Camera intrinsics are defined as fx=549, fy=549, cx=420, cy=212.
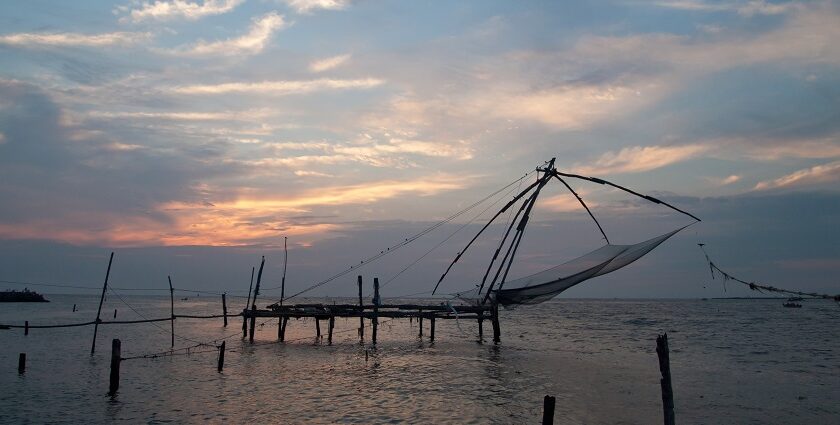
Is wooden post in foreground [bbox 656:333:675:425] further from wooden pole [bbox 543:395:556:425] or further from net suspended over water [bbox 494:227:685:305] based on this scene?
net suspended over water [bbox 494:227:685:305]

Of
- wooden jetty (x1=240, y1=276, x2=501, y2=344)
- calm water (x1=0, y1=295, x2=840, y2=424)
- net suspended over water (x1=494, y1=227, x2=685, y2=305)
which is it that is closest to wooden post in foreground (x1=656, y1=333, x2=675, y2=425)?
calm water (x1=0, y1=295, x2=840, y2=424)

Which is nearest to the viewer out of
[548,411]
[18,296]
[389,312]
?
[548,411]

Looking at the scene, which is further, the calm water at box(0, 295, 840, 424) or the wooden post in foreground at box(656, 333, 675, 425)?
the calm water at box(0, 295, 840, 424)

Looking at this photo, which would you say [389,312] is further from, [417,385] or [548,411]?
[548,411]

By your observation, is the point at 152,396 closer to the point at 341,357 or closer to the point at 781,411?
the point at 341,357

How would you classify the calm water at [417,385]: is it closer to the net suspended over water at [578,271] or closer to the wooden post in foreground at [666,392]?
the net suspended over water at [578,271]

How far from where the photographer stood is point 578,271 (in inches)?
674

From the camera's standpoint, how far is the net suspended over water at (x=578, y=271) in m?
15.8

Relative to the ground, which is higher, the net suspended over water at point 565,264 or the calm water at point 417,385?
the net suspended over water at point 565,264

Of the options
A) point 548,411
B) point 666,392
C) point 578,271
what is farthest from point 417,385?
point 666,392

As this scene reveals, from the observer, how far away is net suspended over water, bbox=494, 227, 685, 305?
15.8m

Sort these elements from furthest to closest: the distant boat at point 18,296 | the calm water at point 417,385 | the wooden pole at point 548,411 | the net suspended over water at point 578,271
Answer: the distant boat at point 18,296
the net suspended over water at point 578,271
the calm water at point 417,385
the wooden pole at point 548,411

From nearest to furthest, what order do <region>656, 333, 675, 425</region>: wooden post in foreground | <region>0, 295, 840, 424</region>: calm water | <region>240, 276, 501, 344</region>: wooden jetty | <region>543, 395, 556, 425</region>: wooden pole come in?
<region>543, 395, 556, 425</region>: wooden pole → <region>656, 333, 675, 425</region>: wooden post in foreground → <region>0, 295, 840, 424</region>: calm water → <region>240, 276, 501, 344</region>: wooden jetty

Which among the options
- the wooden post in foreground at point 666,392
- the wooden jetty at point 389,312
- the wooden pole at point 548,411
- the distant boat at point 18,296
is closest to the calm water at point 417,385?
the wooden jetty at point 389,312
